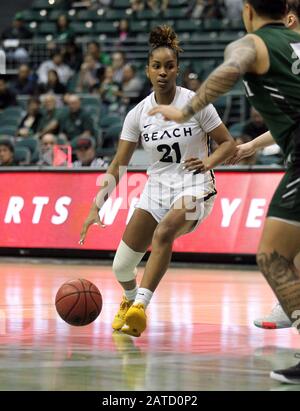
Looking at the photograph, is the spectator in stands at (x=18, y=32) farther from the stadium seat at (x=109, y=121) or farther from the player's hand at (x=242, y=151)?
the player's hand at (x=242, y=151)

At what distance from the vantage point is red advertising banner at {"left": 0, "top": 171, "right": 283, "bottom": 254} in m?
16.5

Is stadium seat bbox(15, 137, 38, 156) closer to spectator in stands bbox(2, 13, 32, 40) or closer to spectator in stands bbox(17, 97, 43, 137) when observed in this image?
spectator in stands bbox(17, 97, 43, 137)

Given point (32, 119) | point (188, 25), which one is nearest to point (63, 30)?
point (188, 25)

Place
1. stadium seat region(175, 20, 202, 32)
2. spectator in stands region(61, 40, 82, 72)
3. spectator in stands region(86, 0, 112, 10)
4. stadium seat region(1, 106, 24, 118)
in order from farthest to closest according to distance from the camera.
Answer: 1. spectator in stands region(86, 0, 112, 10)
2. spectator in stands region(61, 40, 82, 72)
3. stadium seat region(175, 20, 202, 32)
4. stadium seat region(1, 106, 24, 118)

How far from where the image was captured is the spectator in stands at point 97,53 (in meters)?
24.0

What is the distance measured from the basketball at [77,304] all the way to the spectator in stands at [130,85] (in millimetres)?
13614

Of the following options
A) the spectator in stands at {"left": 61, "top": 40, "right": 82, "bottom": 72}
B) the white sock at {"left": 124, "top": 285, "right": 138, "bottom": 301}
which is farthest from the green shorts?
the spectator in stands at {"left": 61, "top": 40, "right": 82, "bottom": 72}

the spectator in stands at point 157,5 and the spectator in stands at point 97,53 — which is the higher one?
the spectator in stands at point 157,5

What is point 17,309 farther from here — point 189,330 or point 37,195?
point 37,195

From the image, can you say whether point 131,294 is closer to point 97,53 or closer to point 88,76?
point 88,76

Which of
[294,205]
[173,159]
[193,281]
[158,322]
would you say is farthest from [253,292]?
[294,205]

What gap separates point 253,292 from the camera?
12.9 metres

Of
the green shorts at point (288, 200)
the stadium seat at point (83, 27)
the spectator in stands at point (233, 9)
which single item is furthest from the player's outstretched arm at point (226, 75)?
the stadium seat at point (83, 27)

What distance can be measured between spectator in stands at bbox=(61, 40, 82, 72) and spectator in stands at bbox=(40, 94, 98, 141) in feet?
12.0
